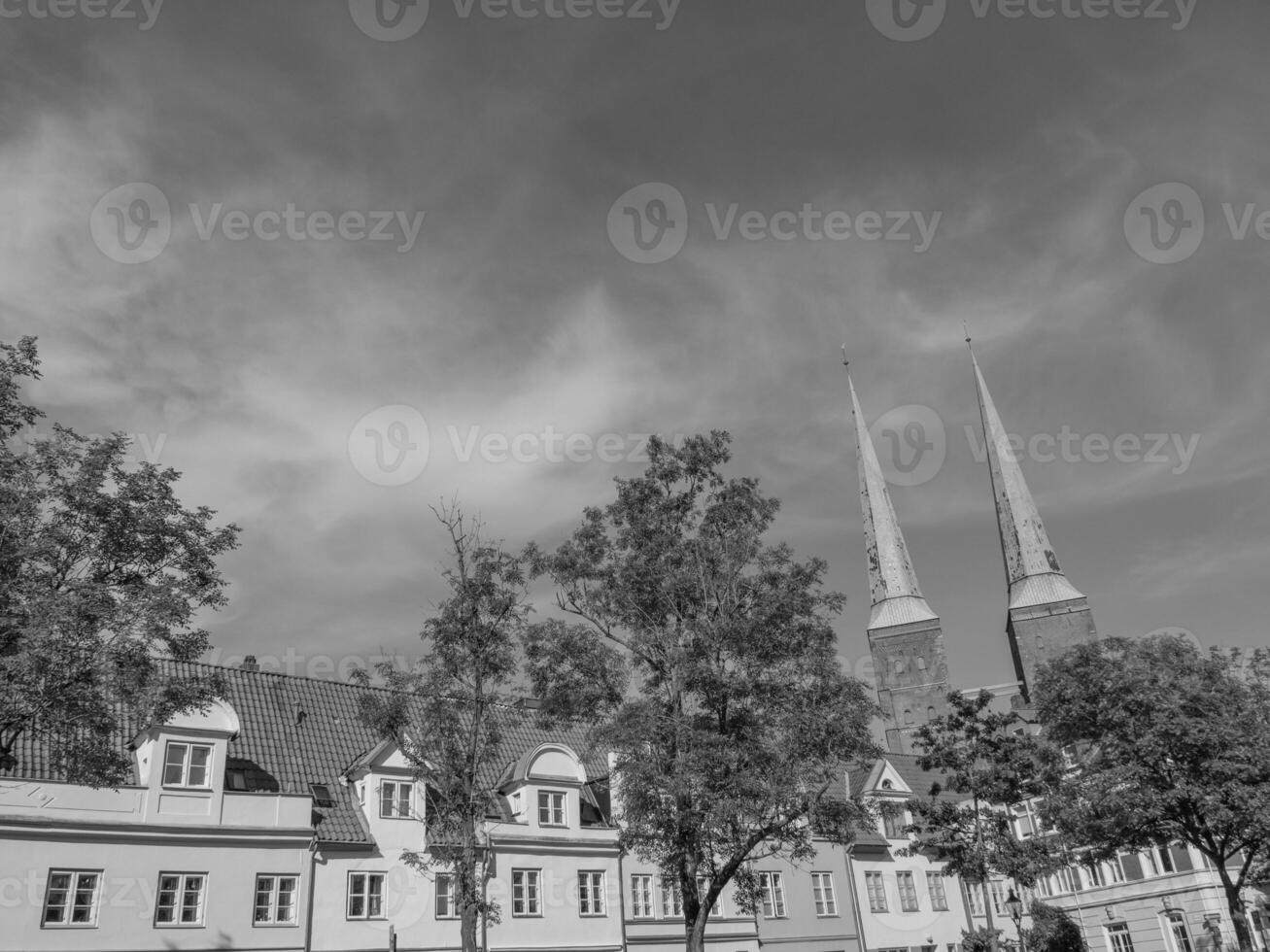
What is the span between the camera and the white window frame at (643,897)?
35719mm

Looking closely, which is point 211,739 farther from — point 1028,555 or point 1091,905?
point 1028,555

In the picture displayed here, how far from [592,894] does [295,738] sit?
1212 cm

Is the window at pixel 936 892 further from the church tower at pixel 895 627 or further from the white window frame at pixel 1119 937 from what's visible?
the church tower at pixel 895 627

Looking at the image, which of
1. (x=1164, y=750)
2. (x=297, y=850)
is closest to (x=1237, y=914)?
(x=1164, y=750)

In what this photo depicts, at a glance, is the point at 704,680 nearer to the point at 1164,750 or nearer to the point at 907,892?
the point at 1164,750

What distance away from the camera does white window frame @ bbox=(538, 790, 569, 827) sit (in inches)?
1347

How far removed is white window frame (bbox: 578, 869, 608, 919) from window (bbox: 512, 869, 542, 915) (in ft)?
6.24

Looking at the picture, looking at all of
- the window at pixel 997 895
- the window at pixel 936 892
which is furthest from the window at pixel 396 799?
the window at pixel 997 895

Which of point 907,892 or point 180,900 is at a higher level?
point 180,900

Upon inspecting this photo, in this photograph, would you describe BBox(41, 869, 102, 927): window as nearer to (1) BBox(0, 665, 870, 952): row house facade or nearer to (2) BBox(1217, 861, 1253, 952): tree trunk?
(1) BBox(0, 665, 870, 952): row house facade

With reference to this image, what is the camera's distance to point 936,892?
4609cm

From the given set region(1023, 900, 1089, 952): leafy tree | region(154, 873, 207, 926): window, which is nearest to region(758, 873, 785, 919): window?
region(1023, 900, 1089, 952): leafy tree

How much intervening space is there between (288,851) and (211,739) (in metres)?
4.01

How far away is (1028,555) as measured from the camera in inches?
3939
